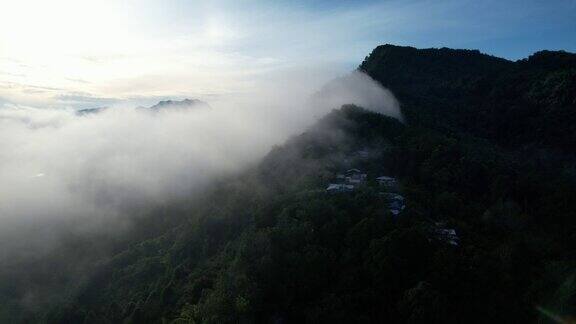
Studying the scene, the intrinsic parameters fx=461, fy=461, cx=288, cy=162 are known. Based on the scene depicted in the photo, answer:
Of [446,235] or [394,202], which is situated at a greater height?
[394,202]

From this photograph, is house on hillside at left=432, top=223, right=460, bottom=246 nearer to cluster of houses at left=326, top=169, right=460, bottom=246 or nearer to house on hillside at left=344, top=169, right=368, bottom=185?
cluster of houses at left=326, top=169, right=460, bottom=246

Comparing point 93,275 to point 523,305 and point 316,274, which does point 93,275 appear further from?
point 523,305

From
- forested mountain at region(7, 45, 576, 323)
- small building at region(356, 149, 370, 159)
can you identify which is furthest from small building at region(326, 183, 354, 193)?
small building at region(356, 149, 370, 159)

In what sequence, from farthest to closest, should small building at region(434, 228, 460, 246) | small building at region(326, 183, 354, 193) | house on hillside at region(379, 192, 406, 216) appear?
1. small building at region(326, 183, 354, 193)
2. house on hillside at region(379, 192, 406, 216)
3. small building at region(434, 228, 460, 246)

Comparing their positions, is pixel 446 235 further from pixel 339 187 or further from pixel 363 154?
pixel 363 154

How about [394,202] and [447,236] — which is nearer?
[447,236]

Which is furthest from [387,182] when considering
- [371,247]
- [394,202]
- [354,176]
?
[371,247]
